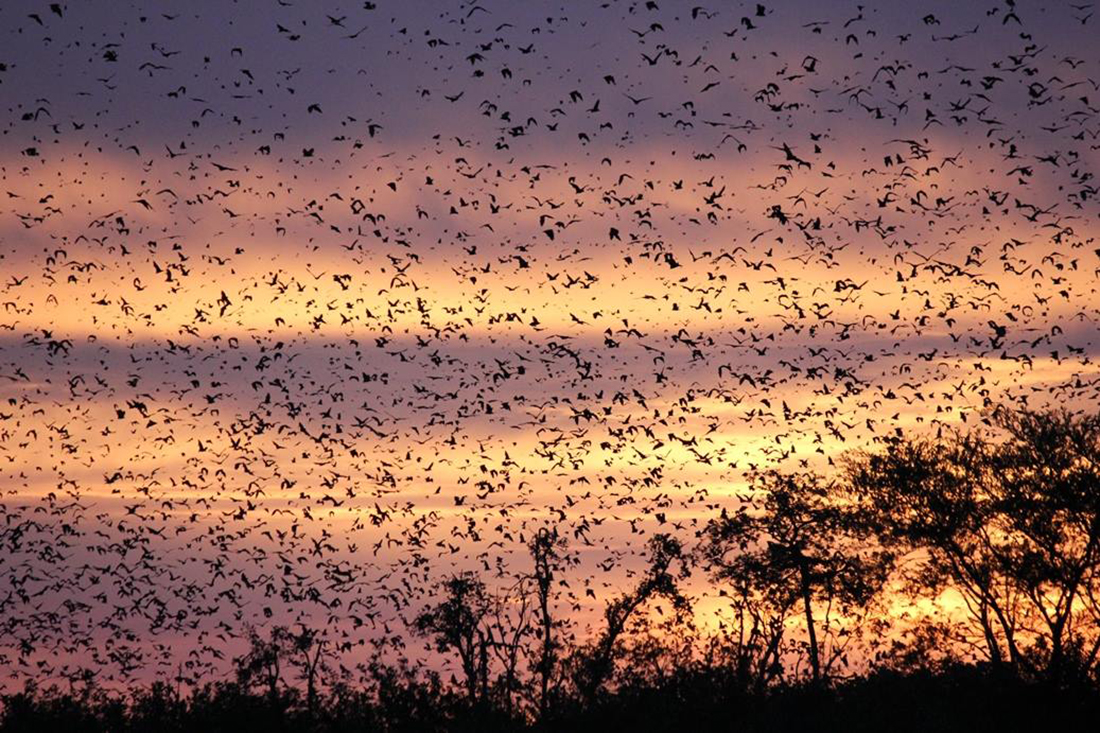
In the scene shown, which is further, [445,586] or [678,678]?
[445,586]

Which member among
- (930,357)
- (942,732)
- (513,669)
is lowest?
(942,732)

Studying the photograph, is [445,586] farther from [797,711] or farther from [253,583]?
[253,583]

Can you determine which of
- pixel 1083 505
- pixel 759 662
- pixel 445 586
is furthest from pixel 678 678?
pixel 1083 505

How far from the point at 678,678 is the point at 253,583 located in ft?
140

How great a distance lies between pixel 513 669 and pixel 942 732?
111ft

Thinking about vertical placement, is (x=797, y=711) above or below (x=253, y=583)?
below

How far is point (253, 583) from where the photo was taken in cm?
4284

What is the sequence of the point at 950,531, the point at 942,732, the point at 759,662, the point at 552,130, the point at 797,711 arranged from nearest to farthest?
1. the point at 552,130
2. the point at 942,732
3. the point at 950,531
4. the point at 797,711
5. the point at 759,662

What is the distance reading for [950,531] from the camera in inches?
2324

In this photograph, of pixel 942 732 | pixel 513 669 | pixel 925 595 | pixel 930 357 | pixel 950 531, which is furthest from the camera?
pixel 513 669

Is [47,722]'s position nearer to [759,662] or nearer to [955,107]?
[759,662]

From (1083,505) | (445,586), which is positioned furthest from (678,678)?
(1083,505)

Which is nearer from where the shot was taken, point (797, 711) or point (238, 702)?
point (797, 711)

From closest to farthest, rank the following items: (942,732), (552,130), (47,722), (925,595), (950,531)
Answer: (552,130)
(942,732)
(950,531)
(925,595)
(47,722)
